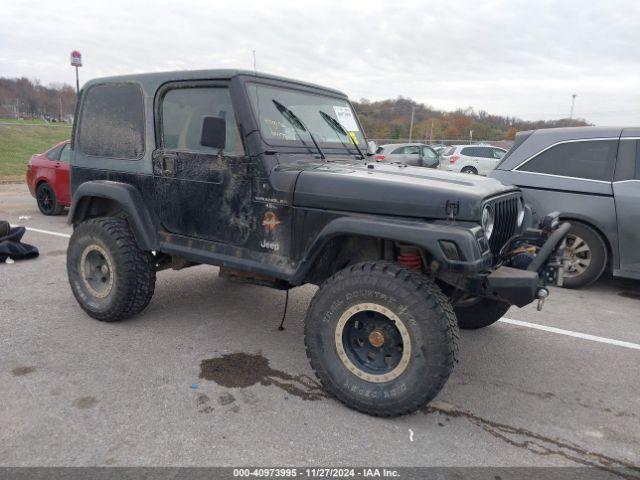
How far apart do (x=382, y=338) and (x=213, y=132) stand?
A: 173cm

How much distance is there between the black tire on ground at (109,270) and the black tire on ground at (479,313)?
268 cm

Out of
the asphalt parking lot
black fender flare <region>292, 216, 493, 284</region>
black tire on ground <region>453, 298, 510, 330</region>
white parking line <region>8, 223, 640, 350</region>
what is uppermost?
black fender flare <region>292, 216, 493, 284</region>

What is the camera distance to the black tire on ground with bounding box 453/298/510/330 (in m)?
4.01

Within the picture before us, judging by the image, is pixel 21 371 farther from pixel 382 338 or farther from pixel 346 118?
pixel 346 118

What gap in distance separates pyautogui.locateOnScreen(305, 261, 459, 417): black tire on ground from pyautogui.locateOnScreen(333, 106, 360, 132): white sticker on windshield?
5.75ft

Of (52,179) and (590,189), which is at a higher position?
(590,189)

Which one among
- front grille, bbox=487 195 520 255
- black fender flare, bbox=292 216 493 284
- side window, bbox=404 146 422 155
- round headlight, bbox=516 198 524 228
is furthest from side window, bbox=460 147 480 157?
black fender flare, bbox=292 216 493 284

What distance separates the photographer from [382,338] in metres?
2.94

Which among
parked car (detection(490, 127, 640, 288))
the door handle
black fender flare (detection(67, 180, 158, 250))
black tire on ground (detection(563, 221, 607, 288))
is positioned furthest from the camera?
black tire on ground (detection(563, 221, 607, 288))

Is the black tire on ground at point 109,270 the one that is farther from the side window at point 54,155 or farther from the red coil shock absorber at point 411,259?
the side window at point 54,155

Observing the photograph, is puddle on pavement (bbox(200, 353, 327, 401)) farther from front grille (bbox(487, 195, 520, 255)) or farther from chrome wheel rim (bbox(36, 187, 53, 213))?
chrome wheel rim (bbox(36, 187, 53, 213))

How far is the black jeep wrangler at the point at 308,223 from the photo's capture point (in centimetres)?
279

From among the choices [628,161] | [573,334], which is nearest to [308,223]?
[573,334]

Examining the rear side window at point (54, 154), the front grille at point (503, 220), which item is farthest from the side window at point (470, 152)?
the front grille at point (503, 220)
